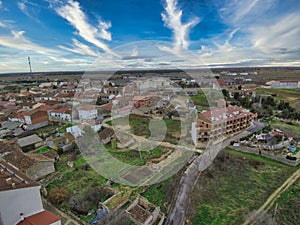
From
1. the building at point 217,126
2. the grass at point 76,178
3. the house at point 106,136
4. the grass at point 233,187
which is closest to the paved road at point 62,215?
the grass at point 76,178

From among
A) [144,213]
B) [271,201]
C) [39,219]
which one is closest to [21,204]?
[39,219]

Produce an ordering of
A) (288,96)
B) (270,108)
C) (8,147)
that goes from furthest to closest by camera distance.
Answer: (288,96)
(270,108)
(8,147)

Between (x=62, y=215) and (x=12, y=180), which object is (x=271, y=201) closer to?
(x=62, y=215)

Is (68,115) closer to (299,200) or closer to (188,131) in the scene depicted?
(188,131)

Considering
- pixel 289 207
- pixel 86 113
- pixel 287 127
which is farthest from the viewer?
pixel 86 113

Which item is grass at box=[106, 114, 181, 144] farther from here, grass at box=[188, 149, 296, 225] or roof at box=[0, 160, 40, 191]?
roof at box=[0, 160, 40, 191]

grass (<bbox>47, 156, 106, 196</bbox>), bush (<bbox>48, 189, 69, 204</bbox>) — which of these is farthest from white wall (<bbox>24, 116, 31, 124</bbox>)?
bush (<bbox>48, 189, 69, 204</bbox>)
